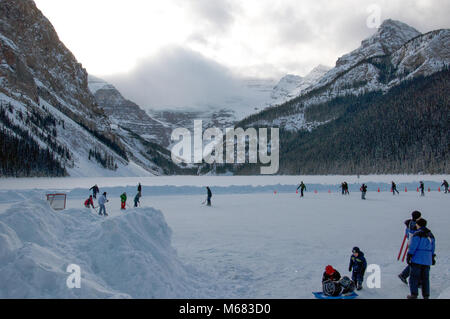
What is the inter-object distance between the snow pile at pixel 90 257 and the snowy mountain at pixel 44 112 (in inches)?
3409

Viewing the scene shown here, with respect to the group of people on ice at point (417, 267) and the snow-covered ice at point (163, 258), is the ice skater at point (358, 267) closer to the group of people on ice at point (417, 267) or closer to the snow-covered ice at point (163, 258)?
the snow-covered ice at point (163, 258)

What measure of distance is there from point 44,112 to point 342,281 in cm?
14237

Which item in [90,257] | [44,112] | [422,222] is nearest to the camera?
[422,222]

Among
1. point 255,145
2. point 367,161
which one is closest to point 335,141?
point 367,161

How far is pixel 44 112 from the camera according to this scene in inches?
4916

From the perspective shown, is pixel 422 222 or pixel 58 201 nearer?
pixel 422 222

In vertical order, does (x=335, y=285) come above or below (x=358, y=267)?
below

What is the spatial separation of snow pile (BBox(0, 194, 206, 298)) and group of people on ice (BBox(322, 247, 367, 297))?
3.18 metres

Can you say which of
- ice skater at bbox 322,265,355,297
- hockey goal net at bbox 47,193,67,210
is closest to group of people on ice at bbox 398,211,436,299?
ice skater at bbox 322,265,355,297

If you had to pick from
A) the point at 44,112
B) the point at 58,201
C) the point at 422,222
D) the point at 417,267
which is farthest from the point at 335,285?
the point at 44,112

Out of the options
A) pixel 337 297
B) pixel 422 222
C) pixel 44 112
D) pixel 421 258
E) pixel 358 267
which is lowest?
pixel 337 297

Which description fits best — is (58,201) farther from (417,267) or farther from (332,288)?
(417,267)
